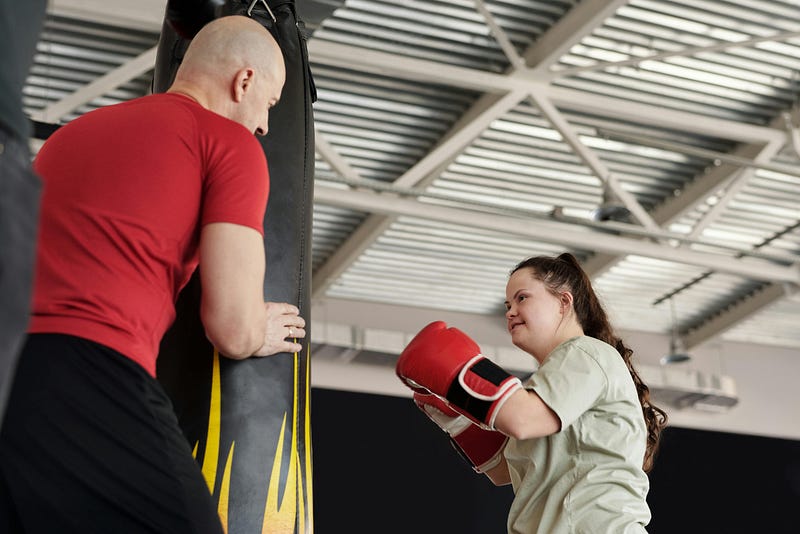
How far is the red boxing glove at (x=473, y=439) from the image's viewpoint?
7.27 feet

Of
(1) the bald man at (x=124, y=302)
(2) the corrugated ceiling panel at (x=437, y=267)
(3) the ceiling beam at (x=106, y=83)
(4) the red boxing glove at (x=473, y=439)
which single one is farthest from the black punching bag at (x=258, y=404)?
(2) the corrugated ceiling panel at (x=437, y=267)

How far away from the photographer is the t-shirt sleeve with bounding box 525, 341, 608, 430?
182 centimetres

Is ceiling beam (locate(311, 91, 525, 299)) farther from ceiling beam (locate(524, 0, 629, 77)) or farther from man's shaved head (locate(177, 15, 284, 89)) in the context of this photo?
man's shaved head (locate(177, 15, 284, 89))

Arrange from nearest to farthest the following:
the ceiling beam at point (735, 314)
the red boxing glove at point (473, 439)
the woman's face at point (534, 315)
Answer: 1. the woman's face at point (534, 315)
2. the red boxing glove at point (473, 439)
3. the ceiling beam at point (735, 314)

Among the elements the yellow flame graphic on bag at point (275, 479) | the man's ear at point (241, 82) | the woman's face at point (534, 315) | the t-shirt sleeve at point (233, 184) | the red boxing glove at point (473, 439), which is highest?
the man's ear at point (241, 82)

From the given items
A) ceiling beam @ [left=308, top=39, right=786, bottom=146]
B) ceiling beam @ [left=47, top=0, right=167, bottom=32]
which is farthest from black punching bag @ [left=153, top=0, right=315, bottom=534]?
ceiling beam @ [left=308, top=39, right=786, bottom=146]

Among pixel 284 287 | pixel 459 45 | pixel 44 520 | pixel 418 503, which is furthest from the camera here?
pixel 418 503

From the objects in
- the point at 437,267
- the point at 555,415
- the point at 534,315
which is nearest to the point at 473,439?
the point at 534,315

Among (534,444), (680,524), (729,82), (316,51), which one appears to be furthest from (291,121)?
(680,524)

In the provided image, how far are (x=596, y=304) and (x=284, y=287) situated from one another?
2.70 ft

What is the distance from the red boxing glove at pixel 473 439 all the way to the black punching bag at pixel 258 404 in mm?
530

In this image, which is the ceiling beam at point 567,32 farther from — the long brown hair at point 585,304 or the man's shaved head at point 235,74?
the man's shaved head at point 235,74

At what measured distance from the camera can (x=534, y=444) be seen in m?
→ 1.97

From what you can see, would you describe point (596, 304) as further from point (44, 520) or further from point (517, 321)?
point (44, 520)
